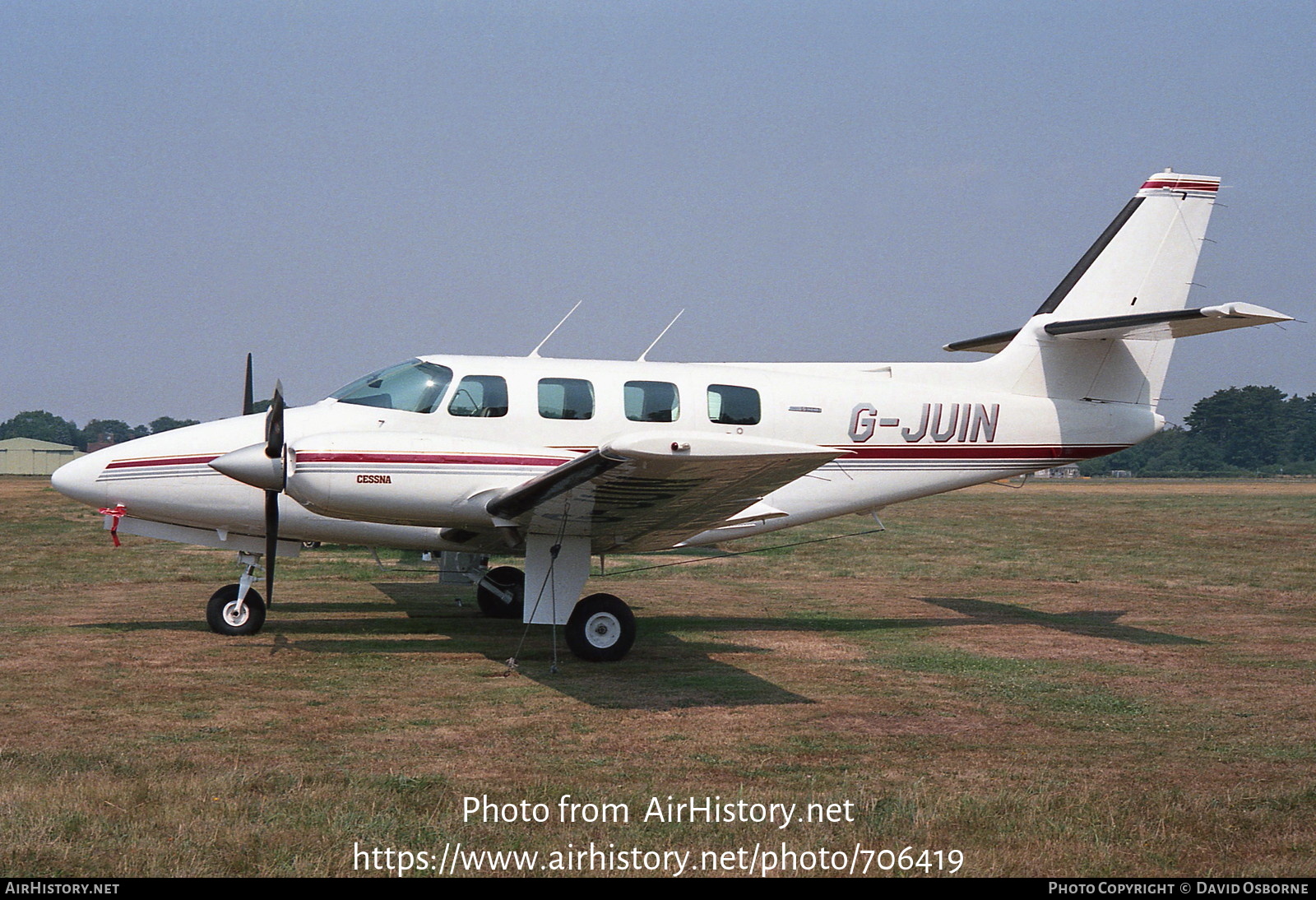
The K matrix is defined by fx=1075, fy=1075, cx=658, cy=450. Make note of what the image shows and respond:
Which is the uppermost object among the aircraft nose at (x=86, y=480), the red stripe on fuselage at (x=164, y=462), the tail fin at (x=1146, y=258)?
the tail fin at (x=1146, y=258)

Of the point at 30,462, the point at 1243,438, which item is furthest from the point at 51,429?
the point at 1243,438

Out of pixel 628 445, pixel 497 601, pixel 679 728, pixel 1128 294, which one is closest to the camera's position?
pixel 628 445

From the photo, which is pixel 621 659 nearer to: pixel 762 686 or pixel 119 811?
pixel 762 686

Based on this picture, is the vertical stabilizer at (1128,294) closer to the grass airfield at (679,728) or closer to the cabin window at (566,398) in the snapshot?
the grass airfield at (679,728)

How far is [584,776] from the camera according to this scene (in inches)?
243

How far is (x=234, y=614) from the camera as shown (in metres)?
11.2

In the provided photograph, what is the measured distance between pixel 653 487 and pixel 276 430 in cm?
373

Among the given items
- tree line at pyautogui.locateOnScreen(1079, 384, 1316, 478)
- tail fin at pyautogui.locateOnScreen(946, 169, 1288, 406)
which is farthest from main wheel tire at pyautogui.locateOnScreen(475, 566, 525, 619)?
tree line at pyautogui.locateOnScreen(1079, 384, 1316, 478)

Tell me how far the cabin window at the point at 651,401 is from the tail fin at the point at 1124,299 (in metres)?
4.28

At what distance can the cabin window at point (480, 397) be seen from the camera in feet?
35.5

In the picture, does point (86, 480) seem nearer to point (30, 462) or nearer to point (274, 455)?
point (274, 455)

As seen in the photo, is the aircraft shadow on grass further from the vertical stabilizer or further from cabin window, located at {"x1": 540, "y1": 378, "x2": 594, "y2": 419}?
the vertical stabilizer

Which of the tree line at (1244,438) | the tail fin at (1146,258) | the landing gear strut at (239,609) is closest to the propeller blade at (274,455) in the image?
the landing gear strut at (239,609)

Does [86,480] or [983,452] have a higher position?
[983,452]
